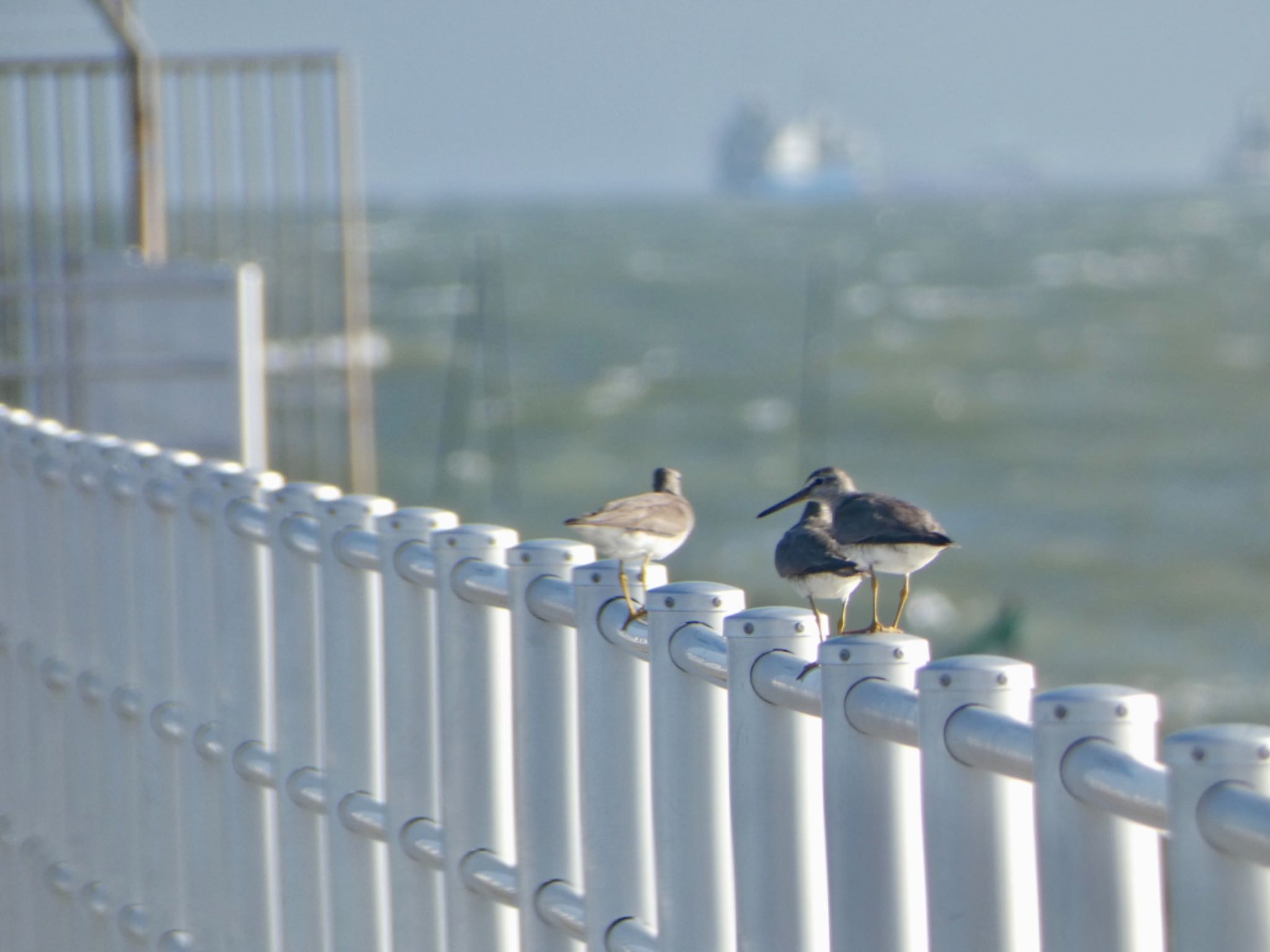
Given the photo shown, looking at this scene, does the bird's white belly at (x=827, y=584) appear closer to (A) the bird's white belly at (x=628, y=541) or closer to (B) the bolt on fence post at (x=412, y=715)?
(A) the bird's white belly at (x=628, y=541)

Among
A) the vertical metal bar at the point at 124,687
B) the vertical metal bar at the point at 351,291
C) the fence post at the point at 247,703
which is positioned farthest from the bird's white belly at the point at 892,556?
the vertical metal bar at the point at 351,291

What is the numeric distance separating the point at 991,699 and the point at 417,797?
1291mm

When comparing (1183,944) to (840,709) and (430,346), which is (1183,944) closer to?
(840,709)

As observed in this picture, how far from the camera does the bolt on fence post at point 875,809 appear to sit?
1.90 meters

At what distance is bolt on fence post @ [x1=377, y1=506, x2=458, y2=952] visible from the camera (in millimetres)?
2801

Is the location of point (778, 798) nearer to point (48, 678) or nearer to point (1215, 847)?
point (1215, 847)

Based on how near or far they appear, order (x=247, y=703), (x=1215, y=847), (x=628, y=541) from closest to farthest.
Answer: (x=1215, y=847), (x=628, y=541), (x=247, y=703)

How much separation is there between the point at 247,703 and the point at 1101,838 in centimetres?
196

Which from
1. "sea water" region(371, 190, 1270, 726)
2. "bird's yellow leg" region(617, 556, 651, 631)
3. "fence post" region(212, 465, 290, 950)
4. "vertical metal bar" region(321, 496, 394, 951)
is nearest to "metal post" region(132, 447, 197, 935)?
"fence post" region(212, 465, 290, 950)

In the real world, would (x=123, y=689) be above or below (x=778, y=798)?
below

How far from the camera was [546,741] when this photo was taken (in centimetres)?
254

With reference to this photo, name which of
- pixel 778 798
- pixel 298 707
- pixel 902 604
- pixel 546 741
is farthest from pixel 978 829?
pixel 298 707

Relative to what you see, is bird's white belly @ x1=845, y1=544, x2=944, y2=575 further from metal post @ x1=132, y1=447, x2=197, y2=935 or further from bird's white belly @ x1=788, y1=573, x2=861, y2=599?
metal post @ x1=132, y1=447, x2=197, y2=935

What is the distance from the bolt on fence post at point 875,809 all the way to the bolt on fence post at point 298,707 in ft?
4.54
